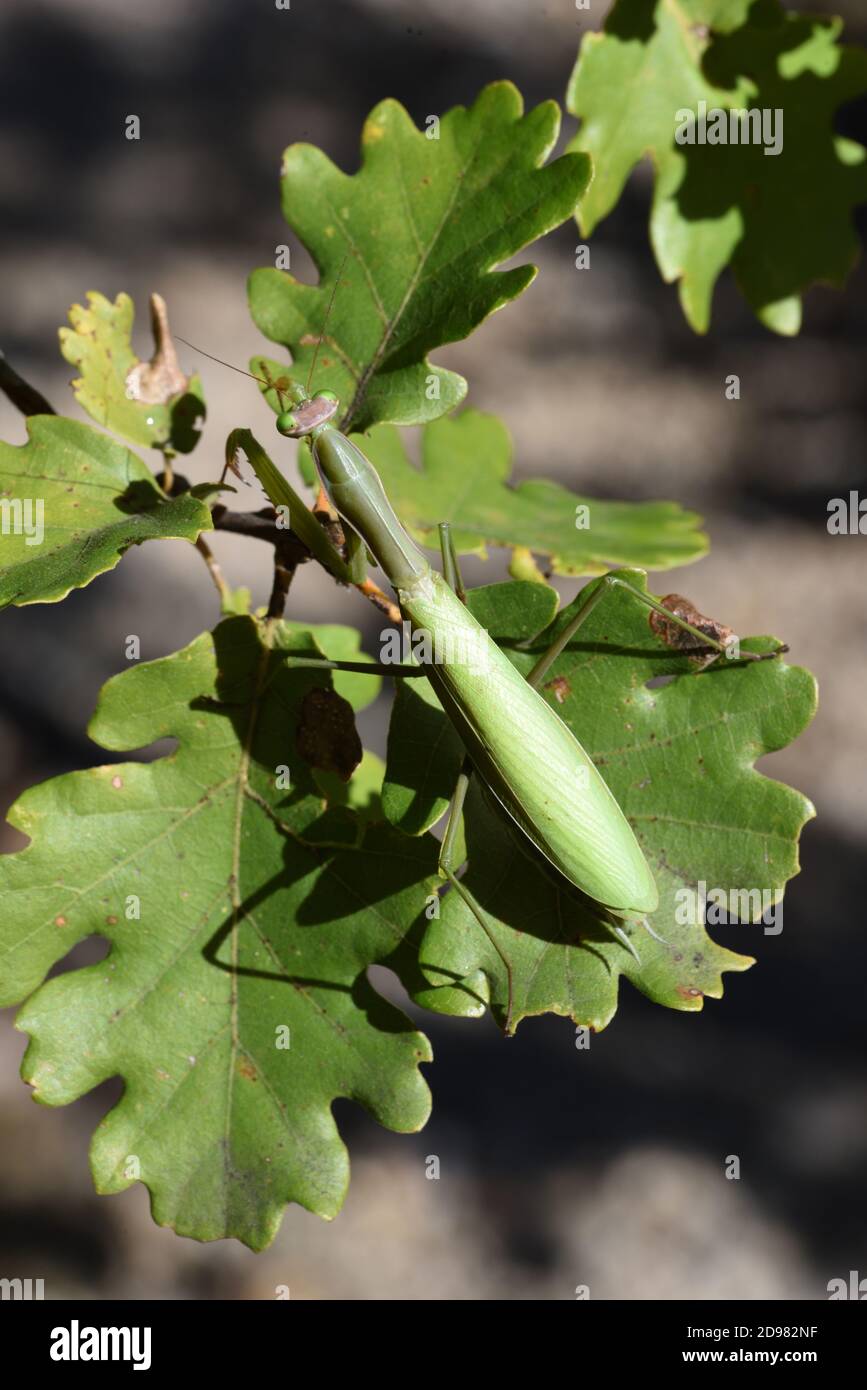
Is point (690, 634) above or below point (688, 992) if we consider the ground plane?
above

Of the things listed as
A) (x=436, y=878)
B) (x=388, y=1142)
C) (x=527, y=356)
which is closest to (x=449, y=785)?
(x=436, y=878)

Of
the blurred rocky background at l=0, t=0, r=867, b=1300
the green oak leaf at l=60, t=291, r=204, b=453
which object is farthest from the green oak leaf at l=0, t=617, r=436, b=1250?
the blurred rocky background at l=0, t=0, r=867, b=1300

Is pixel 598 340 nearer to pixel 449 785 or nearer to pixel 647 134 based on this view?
pixel 647 134

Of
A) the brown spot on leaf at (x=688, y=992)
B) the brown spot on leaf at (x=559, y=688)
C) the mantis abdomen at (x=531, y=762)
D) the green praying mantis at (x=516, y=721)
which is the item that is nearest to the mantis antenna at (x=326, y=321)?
the green praying mantis at (x=516, y=721)

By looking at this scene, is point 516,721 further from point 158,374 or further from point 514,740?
point 158,374

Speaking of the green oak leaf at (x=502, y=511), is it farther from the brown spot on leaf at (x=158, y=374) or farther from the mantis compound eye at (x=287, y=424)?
the mantis compound eye at (x=287, y=424)

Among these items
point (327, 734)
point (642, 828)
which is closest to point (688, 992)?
point (642, 828)
